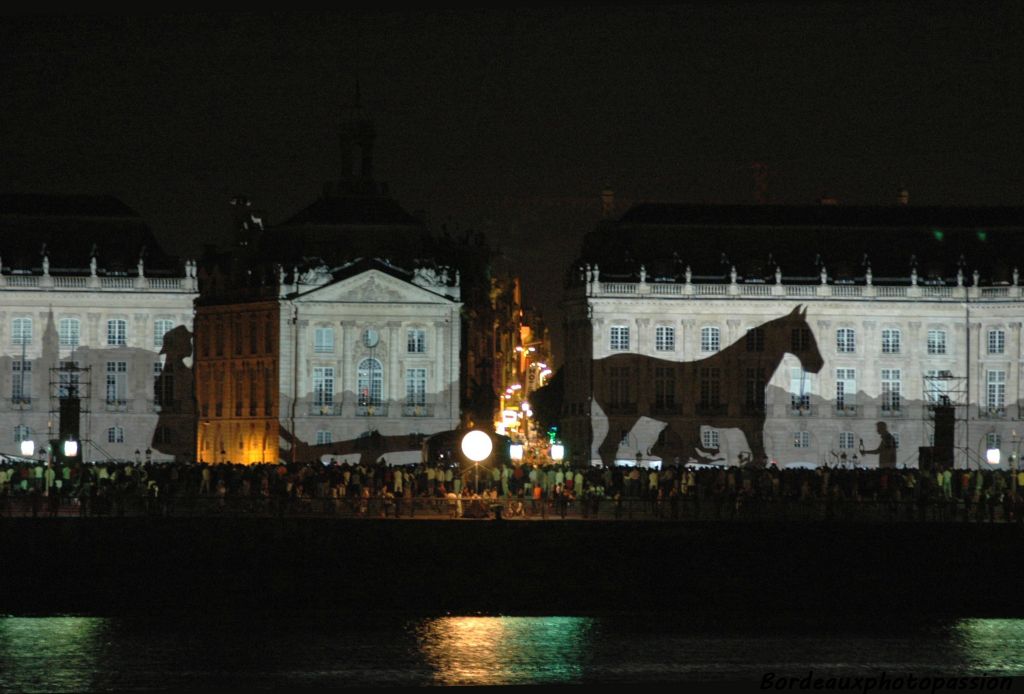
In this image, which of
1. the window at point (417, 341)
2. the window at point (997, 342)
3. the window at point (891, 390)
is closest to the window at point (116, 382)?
the window at point (417, 341)

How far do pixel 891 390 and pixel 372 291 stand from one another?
2358cm

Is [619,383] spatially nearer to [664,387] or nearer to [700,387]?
[664,387]

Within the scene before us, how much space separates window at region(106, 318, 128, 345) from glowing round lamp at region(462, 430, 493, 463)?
60774 mm

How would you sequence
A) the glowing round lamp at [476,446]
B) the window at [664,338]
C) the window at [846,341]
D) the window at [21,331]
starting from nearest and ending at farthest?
the glowing round lamp at [476,446] < the window at [21,331] < the window at [664,338] < the window at [846,341]

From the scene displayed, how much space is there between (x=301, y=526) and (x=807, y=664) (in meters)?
14.6

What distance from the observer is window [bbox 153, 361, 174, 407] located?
116m

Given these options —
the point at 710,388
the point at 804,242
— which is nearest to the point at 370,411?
the point at 710,388

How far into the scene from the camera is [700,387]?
11862 centimetres

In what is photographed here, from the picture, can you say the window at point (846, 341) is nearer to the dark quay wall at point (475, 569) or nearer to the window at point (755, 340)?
the window at point (755, 340)

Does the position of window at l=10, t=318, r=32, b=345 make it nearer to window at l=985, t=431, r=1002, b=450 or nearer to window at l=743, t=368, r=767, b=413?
window at l=743, t=368, r=767, b=413

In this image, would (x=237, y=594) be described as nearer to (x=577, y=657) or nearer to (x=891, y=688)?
(x=577, y=657)

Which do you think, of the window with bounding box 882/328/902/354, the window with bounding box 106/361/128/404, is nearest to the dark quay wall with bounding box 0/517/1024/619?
the window with bounding box 106/361/128/404

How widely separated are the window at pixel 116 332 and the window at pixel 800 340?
2929 centimetres

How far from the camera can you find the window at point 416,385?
116m
